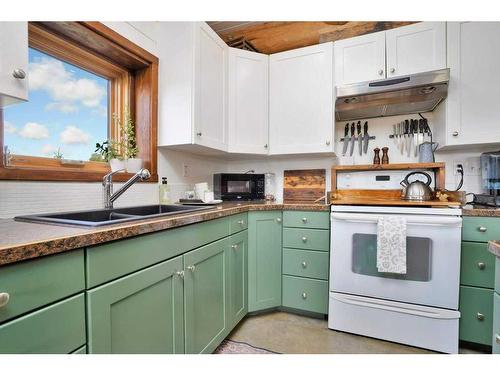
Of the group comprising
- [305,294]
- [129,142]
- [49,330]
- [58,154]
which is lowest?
[305,294]

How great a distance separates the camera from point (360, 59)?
6.56ft

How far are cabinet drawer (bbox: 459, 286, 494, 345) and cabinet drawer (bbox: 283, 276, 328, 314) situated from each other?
791 millimetres

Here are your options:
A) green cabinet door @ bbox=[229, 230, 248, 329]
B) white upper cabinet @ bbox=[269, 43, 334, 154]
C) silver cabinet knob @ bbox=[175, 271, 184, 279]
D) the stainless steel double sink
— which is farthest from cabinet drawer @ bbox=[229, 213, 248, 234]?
white upper cabinet @ bbox=[269, 43, 334, 154]

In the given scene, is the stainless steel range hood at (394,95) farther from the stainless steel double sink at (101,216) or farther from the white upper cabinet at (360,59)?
the stainless steel double sink at (101,216)

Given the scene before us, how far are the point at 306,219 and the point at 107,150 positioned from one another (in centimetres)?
143

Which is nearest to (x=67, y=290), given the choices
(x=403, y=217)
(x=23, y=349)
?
(x=23, y=349)

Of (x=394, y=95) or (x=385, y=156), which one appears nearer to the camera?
(x=394, y=95)

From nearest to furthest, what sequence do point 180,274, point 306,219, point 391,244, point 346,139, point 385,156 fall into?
point 180,274
point 391,244
point 306,219
point 385,156
point 346,139

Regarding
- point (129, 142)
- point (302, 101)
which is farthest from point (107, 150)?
point (302, 101)

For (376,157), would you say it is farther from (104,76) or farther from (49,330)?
(49,330)

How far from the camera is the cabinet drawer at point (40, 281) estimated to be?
0.55 m

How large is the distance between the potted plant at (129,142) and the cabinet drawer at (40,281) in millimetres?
1056

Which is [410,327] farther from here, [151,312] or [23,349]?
[23,349]

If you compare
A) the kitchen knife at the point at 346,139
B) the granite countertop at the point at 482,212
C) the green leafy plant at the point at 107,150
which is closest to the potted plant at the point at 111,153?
the green leafy plant at the point at 107,150
